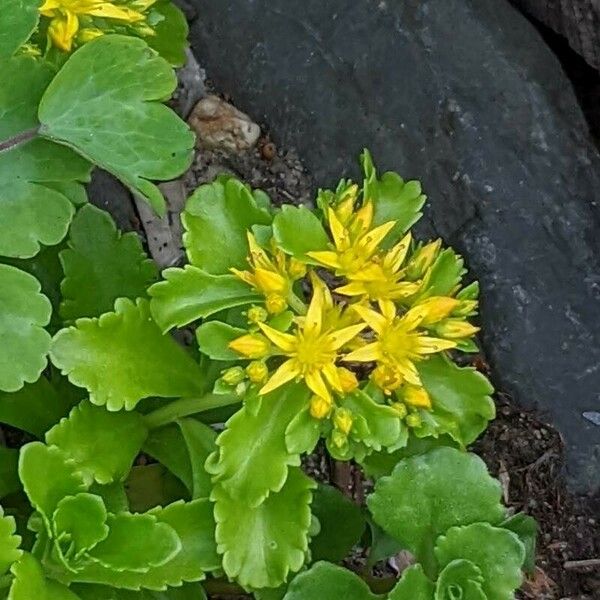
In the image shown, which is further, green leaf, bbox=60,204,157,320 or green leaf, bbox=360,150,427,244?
green leaf, bbox=60,204,157,320

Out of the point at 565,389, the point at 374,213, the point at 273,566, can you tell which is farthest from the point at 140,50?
the point at 565,389

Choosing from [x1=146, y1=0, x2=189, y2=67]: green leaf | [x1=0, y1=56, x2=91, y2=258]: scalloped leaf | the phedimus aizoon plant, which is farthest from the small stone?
[x1=0, y1=56, x2=91, y2=258]: scalloped leaf

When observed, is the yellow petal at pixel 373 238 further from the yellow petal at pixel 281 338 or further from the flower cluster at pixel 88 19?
the flower cluster at pixel 88 19

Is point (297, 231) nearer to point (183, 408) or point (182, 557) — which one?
point (183, 408)

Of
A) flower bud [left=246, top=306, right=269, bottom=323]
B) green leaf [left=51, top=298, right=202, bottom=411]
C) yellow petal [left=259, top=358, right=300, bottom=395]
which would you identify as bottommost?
green leaf [left=51, top=298, right=202, bottom=411]

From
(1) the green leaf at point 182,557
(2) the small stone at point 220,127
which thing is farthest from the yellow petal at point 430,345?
(2) the small stone at point 220,127

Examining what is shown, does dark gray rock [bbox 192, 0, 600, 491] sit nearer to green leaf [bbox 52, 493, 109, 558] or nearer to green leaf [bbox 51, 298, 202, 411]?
green leaf [bbox 51, 298, 202, 411]

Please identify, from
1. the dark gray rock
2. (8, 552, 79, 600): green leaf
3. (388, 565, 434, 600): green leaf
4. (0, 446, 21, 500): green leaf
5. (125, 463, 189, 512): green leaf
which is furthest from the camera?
the dark gray rock

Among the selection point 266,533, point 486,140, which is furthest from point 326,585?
point 486,140
